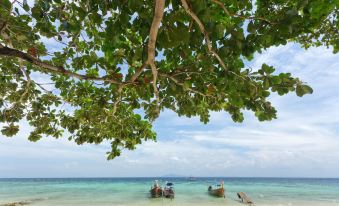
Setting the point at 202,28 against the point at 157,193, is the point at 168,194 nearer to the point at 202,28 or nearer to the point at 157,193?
the point at 157,193

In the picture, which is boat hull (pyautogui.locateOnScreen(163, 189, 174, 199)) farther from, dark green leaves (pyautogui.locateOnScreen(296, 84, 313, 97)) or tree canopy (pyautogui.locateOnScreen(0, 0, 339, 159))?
dark green leaves (pyautogui.locateOnScreen(296, 84, 313, 97))

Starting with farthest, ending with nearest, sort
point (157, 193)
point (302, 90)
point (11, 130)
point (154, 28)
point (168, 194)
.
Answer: point (157, 193)
point (168, 194)
point (11, 130)
point (302, 90)
point (154, 28)

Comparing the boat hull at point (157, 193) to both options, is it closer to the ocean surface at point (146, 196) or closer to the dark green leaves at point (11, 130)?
the ocean surface at point (146, 196)

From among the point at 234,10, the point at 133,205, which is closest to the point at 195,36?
the point at 234,10

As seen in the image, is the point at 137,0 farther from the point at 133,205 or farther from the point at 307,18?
the point at 133,205

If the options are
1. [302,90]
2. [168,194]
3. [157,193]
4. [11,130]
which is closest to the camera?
[302,90]

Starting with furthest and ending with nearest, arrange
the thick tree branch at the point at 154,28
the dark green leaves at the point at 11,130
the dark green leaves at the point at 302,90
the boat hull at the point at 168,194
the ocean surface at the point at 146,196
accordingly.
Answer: the boat hull at the point at 168,194
the ocean surface at the point at 146,196
the dark green leaves at the point at 11,130
the dark green leaves at the point at 302,90
the thick tree branch at the point at 154,28

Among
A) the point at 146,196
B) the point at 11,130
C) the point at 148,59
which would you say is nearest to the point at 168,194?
the point at 146,196

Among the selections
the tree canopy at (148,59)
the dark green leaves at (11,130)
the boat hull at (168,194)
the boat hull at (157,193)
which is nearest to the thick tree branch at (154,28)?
the tree canopy at (148,59)

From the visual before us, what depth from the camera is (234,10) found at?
355 cm

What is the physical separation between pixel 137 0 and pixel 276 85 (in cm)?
159

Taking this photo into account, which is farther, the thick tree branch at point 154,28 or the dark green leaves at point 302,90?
the dark green leaves at point 302,90

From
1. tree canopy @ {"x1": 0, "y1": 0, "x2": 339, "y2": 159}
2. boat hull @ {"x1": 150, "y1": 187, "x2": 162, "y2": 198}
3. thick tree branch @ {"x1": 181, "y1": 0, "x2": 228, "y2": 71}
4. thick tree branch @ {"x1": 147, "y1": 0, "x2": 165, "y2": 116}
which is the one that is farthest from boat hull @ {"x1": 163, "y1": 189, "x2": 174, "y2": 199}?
thick tree branch @ {"x1": 181, "y1": 0, "x2": 228, "y2": 71}

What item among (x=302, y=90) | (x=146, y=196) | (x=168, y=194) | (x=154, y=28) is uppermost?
(x=154, y=28)
